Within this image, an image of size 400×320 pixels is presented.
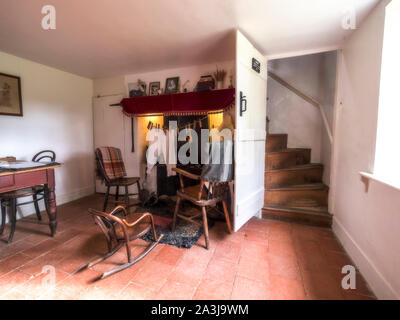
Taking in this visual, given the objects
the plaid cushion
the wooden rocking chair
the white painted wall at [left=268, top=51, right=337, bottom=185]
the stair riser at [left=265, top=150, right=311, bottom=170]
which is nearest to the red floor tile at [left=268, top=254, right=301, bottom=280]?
the wooden rocking chair

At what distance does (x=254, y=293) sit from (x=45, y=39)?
131 inches

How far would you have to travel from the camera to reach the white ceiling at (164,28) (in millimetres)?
1538

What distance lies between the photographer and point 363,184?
1.64 m

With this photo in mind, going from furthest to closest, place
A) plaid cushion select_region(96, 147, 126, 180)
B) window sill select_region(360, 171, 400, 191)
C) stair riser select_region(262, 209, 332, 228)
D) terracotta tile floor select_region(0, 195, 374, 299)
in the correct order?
plaid cushion select_region(96, 147, 126, 180) → stair riser select_region(262, 209, 332, 228) → terracotta tile floor select_region(0, 195, 374, 299) → window sill select_region(360, 171, 400, 191)

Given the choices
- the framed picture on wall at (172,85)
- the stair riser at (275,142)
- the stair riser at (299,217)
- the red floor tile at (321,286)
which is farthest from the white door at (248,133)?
the framed picture on wall at (172,85)

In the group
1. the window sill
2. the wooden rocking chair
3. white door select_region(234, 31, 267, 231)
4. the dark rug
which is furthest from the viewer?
the dark rug

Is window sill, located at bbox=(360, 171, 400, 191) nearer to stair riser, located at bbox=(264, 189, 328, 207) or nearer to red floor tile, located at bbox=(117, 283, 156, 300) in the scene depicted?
stair riser, located at bbox=(264, 189, 328, 207)

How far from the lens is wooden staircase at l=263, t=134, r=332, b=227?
242 cm

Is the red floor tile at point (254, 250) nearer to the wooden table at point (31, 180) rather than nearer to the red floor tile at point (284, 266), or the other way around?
the red floor tile at point (284, 266)

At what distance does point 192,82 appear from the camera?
9.64 ft

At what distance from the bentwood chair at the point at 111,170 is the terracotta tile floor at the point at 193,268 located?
0.64m

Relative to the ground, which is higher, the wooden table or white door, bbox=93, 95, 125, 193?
white door, bbox=93, 95, 125, 193

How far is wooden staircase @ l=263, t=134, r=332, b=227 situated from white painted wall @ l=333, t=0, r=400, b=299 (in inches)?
11.6
